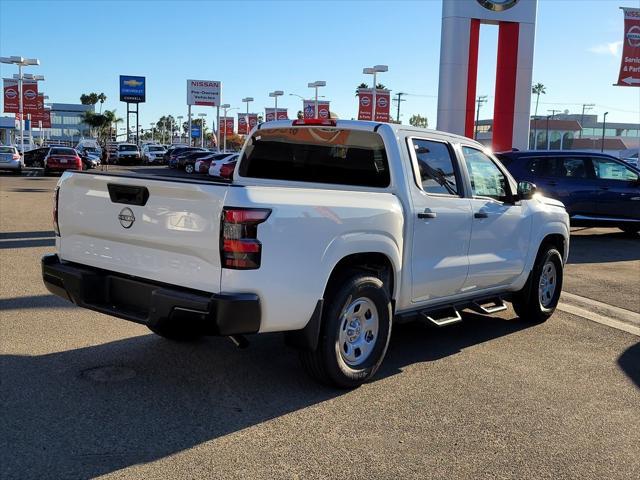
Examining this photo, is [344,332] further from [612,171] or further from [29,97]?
[29,97]

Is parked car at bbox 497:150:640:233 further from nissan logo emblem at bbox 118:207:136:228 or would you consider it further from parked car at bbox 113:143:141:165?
parked car at bbox 113:143:141:165

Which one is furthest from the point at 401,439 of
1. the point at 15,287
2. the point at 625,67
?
the point at 625,67

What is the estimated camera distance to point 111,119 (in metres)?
117

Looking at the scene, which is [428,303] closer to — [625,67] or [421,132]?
[421,132]

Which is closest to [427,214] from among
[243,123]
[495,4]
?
[495,4]

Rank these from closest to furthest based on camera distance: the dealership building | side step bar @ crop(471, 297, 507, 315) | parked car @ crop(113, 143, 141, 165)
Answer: side step bar @ crop(471, 297, 507, 315), parked car @ crop(113, 143, 141, 165), the dealership building

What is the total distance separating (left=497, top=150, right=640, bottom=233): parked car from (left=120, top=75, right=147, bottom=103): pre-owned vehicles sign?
7171 centimetres

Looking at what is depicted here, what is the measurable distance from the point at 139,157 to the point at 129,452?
52.6 meters

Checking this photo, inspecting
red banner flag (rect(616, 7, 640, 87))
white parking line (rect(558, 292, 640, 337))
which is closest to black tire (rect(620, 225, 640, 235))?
white parking line (rect(558, 292, 640, 337))

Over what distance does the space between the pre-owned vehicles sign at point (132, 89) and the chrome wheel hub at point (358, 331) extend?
79.5m

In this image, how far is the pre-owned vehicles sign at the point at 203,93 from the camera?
60094 millimetres

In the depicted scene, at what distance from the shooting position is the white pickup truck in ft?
13.0

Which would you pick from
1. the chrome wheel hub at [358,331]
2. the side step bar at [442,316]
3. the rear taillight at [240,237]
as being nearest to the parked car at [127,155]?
the side step bar at [442,316]

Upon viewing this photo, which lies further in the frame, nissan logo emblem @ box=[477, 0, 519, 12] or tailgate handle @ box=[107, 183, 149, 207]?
nissan logo emblem @ box=[477, 0, 519, 12]
